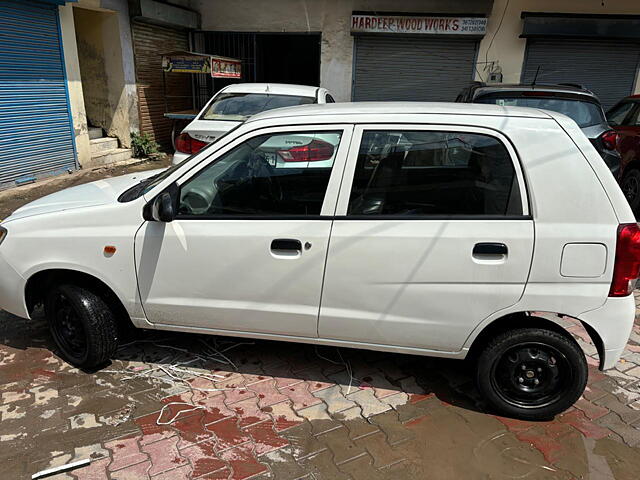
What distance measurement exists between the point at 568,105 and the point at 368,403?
16.4 feet

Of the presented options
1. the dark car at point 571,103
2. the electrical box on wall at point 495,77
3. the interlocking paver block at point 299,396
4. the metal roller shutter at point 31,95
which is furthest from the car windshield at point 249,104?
the electrical box on wall at point 495,77

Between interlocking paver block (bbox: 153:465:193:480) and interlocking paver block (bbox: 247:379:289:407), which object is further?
interlocking paver block (bbox: 247:379:289:407)

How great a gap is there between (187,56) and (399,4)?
217 inches

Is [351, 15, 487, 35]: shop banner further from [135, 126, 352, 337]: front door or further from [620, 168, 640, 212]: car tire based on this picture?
[135, 126, 352, 337]: front door

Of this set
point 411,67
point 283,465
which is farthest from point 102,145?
point 283,465

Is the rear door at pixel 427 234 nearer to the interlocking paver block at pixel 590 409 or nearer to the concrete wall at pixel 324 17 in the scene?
the interlocking paver block at pixel 590 409

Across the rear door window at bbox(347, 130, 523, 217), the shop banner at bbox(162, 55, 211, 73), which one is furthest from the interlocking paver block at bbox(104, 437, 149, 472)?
the shop banner at bbox(162, 55, 211, 73)

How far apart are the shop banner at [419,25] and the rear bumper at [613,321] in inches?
424

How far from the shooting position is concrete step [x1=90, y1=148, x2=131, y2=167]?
9.75 m

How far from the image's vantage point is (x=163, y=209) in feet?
9.09

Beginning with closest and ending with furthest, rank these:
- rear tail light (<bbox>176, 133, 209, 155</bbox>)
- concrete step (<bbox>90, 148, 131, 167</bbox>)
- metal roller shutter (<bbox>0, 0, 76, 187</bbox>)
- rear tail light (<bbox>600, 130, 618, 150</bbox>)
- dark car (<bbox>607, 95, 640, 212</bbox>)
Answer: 1. rear tail light (<bbox>600, 130, 618, 150</bbox>)
2. rear tail light (<bbox>176, 133, 209, 155</bbox>)
3. dark car (<bbox>607, 95, 640, 212</bbox>)
4. metal roller shutter (<bbox>0, 0, 76, 187</bbox>)
5. concrete step (<bbox>90, 148, 131, 167</bbox>)

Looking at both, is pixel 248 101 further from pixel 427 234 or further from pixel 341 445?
pixel 341 445

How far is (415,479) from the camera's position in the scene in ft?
8.10

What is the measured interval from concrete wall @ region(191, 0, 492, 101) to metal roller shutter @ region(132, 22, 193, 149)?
1282 mm
